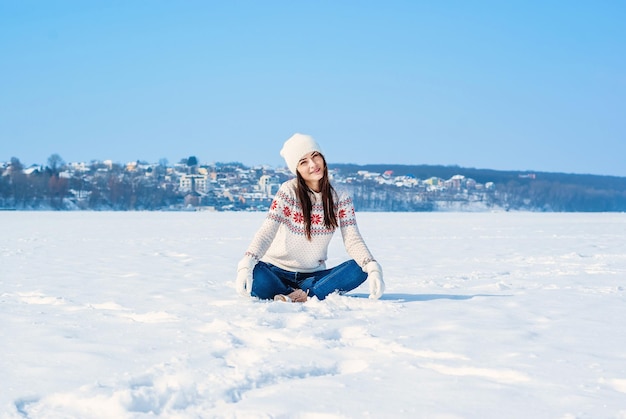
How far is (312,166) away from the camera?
3854 mm

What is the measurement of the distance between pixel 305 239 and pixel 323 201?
0.25 metres

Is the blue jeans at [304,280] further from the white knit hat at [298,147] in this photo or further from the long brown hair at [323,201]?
the white knit hat at [298,147]

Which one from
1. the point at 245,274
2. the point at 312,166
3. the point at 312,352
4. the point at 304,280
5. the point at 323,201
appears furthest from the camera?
the point at 304,280

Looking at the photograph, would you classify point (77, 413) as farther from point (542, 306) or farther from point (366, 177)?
point (366, 177)

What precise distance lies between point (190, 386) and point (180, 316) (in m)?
1.50

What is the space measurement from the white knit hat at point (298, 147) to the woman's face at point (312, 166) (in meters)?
0.03

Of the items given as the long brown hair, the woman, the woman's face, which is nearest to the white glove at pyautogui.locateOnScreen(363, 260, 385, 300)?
the woman

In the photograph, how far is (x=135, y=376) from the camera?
7.16 ft

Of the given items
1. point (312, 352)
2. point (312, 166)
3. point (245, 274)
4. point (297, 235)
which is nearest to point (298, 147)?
point (312, 166)

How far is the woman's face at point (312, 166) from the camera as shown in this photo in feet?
12.7

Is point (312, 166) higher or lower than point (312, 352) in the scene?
higher

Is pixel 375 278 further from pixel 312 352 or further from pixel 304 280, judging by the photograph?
pixel 312 352

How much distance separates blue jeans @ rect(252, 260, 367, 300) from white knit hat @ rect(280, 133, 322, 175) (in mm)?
642

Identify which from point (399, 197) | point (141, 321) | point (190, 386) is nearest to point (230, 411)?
point (190, 386)
